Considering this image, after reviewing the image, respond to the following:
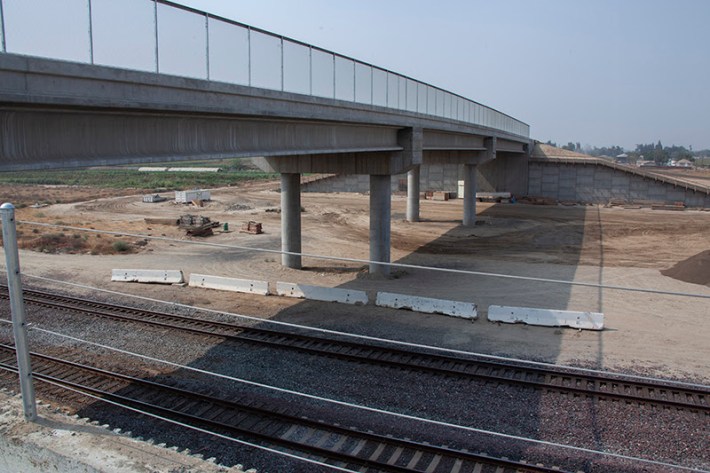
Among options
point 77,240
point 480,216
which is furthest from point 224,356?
point 480,216

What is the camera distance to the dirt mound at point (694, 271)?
22.2 meters

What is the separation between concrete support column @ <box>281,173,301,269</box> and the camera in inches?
925

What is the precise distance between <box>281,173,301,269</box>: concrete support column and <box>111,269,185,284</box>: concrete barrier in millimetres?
4959

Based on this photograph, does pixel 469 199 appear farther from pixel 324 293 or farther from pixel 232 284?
pixel 232 284

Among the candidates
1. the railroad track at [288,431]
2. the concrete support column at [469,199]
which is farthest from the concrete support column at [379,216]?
the concrete support column at [469,199]

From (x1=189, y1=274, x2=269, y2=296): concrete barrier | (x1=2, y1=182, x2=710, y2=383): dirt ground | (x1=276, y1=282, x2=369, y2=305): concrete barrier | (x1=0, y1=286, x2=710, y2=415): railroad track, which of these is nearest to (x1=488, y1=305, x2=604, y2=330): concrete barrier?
(x1=2, y1=182, x2=710, y2=383): dirt ground

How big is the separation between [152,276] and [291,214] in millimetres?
6035

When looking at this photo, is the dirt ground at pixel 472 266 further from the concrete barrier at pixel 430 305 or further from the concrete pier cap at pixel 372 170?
the concrete pier cap at pixel 372 170

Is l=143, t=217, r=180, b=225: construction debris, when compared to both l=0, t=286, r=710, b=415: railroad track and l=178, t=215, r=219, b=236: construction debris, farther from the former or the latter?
l=0, t=286, r=710, b=415: railroad track

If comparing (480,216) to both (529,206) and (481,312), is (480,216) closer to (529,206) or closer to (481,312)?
(529,206)

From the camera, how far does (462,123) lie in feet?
98.6

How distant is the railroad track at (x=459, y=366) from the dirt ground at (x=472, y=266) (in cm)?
118

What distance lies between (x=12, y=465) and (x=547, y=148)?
59701mm

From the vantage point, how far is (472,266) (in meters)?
25.2
